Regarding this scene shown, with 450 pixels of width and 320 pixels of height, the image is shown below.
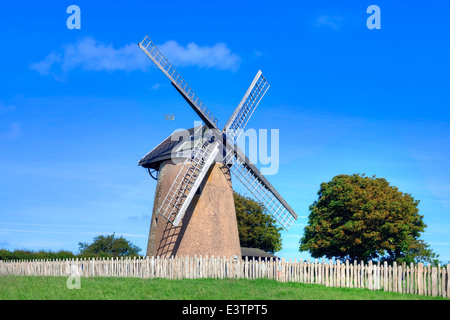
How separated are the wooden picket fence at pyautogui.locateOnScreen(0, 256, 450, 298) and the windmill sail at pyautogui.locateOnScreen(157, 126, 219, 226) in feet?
7.64

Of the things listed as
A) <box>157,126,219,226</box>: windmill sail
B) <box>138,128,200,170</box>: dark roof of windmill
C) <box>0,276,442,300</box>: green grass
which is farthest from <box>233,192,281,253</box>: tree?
<box>0,276,442,300</box>: green grass

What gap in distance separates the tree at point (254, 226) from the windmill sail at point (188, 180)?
24135mm

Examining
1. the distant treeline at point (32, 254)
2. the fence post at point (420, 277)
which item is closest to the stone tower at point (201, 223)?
the fence post at point (420, 277)

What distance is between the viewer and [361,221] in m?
39.1

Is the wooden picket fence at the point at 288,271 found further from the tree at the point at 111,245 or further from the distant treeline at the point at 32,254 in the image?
the tree at the point at 111,245

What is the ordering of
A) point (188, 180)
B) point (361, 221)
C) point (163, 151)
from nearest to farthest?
point (188, 180) → point (163, 151) → point (361, 221)

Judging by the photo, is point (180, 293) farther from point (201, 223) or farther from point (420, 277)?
point (420, 277)

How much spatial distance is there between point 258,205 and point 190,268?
89.9 feet

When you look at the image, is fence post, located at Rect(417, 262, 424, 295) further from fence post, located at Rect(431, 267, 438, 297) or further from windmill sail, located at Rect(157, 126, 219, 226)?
windmill sail, located at Rect(157, 126, 219, 226)

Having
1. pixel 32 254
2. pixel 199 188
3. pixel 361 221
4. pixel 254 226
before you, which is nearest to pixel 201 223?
pixel 199 188

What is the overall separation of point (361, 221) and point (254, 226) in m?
12.9
